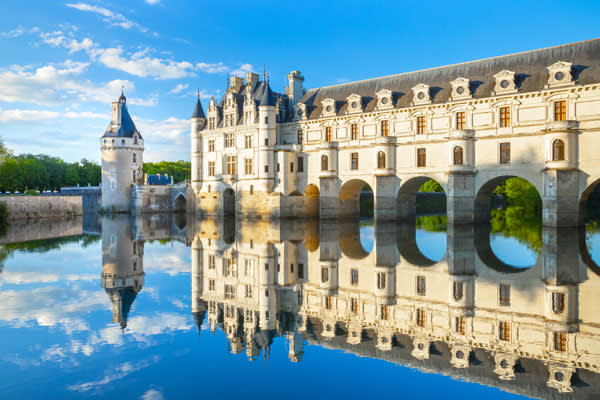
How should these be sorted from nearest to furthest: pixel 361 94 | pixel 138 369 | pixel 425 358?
1. pixel 138 369
2. pixel 425 358
3. pixel 361 94

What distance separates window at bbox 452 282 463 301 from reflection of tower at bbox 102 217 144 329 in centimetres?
847

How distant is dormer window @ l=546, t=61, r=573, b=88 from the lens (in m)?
27.9

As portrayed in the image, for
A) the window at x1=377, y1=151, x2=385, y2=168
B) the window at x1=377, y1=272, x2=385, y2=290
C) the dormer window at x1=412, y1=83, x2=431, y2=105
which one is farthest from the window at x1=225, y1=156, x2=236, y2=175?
the window at x1=377, y1=272, x2=385, y2=290

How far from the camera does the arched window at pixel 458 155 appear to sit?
105ft

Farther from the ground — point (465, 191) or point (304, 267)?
point (465, 191)

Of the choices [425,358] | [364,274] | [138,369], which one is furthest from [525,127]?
[138,369]

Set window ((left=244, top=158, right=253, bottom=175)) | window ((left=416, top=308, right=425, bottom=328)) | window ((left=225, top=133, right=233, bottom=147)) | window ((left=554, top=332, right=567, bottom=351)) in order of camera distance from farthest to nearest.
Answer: window ((left=225, top=133, right=233, bottom=147)) → window ((left=244, top=158, right=253, bottom=175)) → window ((left=416, top=308, right=425, bottom=328)) → window ((left=554, top=332, right=567, bottom=351))

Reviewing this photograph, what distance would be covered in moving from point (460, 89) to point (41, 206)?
46.9m

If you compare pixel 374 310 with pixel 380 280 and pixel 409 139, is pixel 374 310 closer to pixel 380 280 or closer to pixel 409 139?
pixel 380 280

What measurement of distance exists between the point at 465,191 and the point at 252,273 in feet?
68.9

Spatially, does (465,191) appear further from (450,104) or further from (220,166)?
(220,166)

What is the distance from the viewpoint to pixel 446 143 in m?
33.2

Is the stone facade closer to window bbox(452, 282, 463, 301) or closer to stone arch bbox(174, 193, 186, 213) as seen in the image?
stone arch bbox(174, 193, 186, 213)

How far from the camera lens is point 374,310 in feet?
35.8
